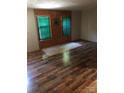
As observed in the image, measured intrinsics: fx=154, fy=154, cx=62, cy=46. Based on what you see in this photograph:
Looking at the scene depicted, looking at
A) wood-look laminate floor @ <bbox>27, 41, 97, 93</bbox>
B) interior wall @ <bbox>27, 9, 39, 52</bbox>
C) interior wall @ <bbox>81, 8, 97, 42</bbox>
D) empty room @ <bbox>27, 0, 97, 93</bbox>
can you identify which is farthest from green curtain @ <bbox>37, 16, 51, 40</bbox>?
interior wall @ <bbox>81, 8, 97, 42</bbox>

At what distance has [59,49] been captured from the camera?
7.57 meters

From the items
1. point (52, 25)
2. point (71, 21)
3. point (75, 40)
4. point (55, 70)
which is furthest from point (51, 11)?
point (55, 70)

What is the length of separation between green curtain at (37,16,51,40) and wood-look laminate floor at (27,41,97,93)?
5.93 ft

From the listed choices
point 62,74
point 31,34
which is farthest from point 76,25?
point 62,74

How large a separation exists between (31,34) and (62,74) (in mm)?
3419

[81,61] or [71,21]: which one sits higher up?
[71,21]

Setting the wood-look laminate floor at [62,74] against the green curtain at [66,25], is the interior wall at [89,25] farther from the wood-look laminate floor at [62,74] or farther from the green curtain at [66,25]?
the wood-look laminate floor at [62,74]

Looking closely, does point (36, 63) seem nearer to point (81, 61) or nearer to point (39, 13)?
point (81, 61)

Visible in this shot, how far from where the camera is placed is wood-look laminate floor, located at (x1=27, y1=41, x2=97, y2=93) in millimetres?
3555

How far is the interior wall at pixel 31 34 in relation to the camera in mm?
7000

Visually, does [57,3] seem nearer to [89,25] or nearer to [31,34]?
[31,34]

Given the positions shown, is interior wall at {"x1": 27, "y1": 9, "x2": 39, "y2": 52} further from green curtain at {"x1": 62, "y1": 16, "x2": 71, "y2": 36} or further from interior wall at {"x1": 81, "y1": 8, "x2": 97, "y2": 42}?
interior wall at {"x1": 81, "y1": 8, "x2": 97, "y2": 42}

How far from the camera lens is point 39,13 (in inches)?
295
